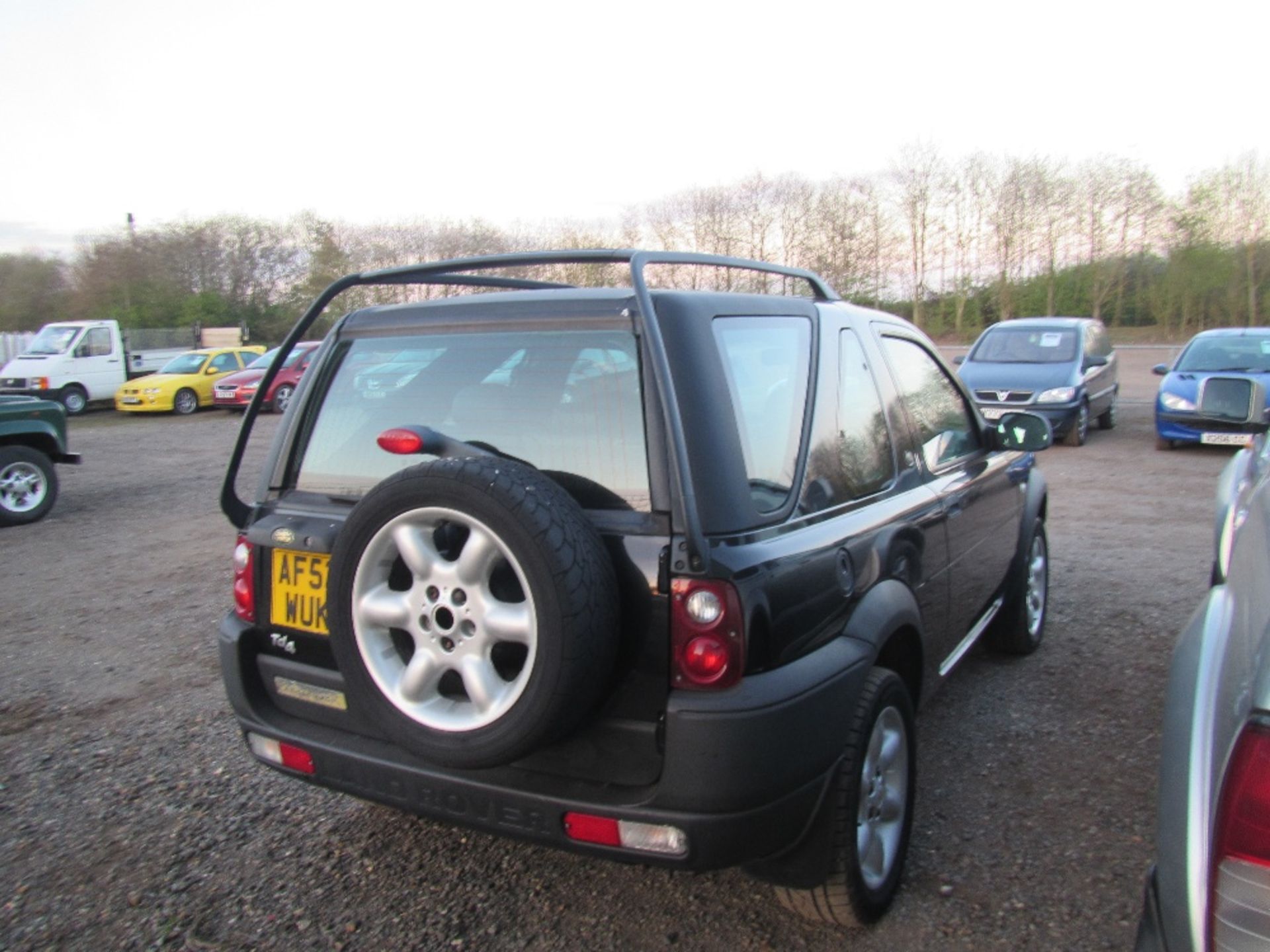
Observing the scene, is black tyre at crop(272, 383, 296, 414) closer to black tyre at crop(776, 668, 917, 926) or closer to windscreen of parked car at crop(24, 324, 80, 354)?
windscreen of parked car at crop(24, 324, 80, 354)

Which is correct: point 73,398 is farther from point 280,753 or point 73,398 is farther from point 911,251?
point 911,251

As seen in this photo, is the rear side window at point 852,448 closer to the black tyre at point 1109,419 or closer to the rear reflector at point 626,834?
the rear reflector at point 626,834

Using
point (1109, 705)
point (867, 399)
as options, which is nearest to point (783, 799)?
point (867, 399)

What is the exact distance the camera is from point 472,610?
7.31 feet

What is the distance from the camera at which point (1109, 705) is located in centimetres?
416

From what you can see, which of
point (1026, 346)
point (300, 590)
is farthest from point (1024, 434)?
point (1026, 346)

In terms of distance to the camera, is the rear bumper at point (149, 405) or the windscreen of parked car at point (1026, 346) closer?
the windscreen of parked car at point (1026, 346)

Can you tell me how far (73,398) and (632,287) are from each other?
23.2 meters

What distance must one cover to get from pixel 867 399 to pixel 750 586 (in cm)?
120

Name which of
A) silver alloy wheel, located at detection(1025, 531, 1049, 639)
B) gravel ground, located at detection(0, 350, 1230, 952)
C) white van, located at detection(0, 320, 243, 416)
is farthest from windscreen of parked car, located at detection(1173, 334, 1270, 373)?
white van, located at detection(0, 320, 243, 416)

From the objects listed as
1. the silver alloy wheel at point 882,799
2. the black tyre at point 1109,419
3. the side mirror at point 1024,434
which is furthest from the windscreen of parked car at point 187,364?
the silver alloy wheel at point 882,799

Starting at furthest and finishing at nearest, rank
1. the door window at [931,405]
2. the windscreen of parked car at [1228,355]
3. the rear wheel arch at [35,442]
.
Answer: the windscreen of parked car at [1228,355]
the rear wheel arch at [35,442]
the door window at [931,405]

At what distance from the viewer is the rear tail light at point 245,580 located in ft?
9.37

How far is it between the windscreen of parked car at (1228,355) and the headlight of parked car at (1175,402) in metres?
0.60
